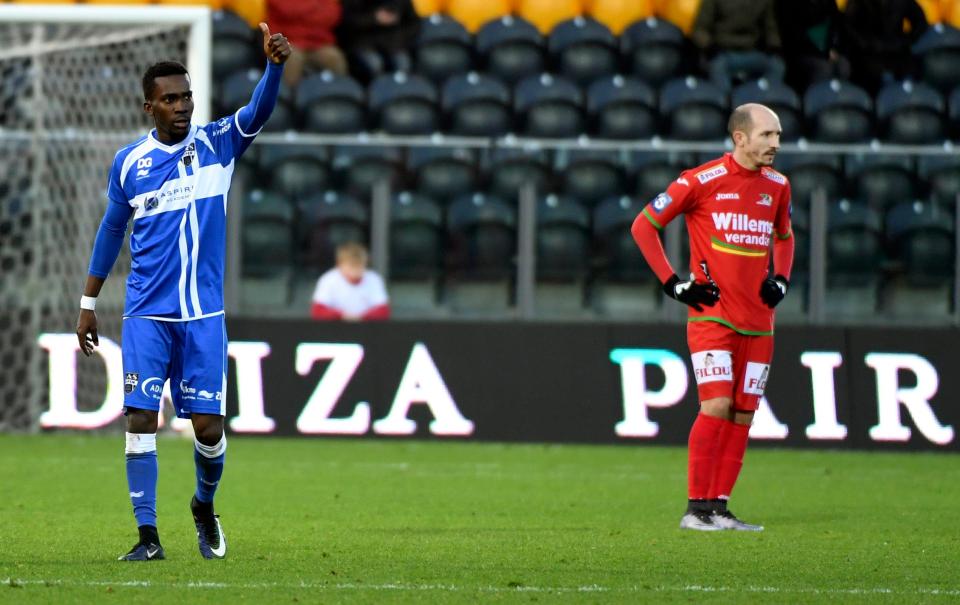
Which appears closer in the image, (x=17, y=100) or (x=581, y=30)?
(x=17, y=100)

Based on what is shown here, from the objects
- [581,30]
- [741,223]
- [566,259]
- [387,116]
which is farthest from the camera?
[581,30]

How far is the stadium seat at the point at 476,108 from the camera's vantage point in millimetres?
15102

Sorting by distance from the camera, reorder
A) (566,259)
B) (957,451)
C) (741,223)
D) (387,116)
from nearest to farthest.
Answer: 1. (741,223)
2. (957,451)
3. (566,259)
4. (387,116)

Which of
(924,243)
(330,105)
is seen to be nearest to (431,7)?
(330,105)

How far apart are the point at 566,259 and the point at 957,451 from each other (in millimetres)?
3259

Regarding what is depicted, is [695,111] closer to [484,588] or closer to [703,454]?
[703,454]

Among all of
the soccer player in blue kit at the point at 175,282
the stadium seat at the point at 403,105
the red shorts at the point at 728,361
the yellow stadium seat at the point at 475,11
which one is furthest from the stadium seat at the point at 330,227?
the soccer player in blue kit at the point at 175,282

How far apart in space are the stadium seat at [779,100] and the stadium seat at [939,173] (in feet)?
5.77

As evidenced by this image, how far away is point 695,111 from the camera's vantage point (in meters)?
15.1

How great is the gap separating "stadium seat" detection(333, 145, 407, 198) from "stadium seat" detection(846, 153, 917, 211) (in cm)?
365

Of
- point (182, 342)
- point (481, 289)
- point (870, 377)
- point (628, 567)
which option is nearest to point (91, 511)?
point (182, 342)

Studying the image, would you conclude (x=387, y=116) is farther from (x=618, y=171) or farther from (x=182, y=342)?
(x=182, y=342)

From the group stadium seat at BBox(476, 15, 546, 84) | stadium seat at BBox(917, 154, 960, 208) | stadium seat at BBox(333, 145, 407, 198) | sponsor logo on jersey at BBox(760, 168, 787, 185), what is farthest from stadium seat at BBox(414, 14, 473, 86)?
sponsor logo on jersey at BBox(760, 168, 787, 185)

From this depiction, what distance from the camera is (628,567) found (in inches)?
242
